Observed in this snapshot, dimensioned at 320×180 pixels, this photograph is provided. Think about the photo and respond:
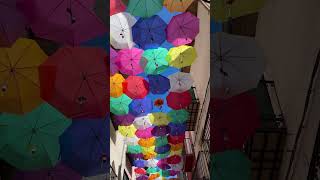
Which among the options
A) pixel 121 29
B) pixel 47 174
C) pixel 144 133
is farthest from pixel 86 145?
pixel 144 133

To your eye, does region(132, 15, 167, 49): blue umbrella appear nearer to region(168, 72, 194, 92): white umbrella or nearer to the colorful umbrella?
region(168, 72, 194, 92): white umbrella

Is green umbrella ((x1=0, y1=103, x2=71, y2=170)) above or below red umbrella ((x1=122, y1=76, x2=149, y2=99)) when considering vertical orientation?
below

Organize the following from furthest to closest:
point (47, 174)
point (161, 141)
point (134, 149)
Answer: point (134, 149) < point (161, 141) < point (47, 174)

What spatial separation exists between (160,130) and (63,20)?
5008 mm

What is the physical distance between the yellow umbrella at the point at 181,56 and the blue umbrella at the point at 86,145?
8.64 ft

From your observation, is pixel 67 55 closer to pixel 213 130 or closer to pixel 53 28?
pixel 53 28

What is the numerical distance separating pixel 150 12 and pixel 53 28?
1.82 meters

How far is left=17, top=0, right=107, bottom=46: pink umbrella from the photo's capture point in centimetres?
436

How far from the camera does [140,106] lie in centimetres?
782

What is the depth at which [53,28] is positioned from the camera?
4.40 m

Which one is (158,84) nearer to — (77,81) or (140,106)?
(140,106)

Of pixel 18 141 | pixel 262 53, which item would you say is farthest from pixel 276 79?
pixel 18 141

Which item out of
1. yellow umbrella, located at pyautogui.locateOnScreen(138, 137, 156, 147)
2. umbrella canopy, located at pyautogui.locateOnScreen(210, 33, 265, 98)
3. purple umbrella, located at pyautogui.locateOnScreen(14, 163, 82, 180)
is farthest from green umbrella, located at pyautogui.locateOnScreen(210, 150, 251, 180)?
yellow umbrella, located at pyautogui.locateOnScreen(138, 137, 156, 147)

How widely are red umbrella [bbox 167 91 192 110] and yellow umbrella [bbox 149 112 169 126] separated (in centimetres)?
68
